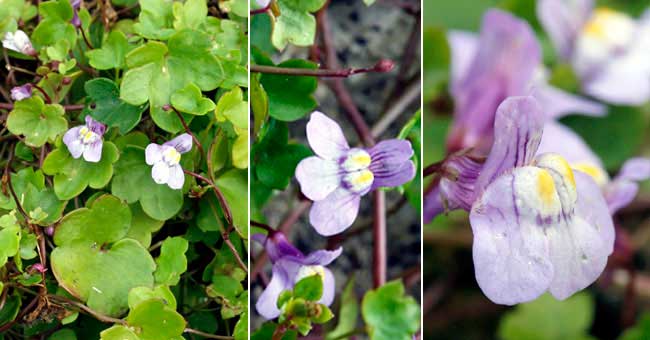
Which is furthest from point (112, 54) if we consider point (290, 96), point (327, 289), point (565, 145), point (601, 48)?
point (601, 48)

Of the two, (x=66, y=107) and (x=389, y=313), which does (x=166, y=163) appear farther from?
(x=389, y=313)

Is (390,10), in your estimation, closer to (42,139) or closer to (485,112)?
(485,112)


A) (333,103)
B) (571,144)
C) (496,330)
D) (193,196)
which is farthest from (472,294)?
(193,196)

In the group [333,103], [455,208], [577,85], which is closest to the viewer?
[455,208]

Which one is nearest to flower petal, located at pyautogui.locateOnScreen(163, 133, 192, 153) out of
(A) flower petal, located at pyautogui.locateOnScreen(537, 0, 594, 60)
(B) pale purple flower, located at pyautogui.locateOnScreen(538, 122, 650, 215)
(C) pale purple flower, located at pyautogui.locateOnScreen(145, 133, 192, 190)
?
(C) pale purple flower, located at pyautogui.locateOnScreen(145, 133, 192, 190)

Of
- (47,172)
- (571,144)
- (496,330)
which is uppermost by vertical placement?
(47,172)

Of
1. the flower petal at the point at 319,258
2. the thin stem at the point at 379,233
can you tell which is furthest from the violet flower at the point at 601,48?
the flower petal at the point at 319,258
